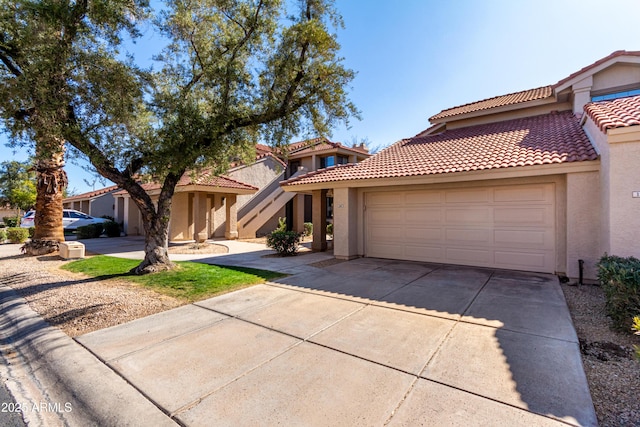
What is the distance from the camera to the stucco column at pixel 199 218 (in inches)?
668

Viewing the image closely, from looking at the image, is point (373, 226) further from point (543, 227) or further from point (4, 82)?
point (4, 82)

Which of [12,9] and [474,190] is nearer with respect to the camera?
[12,9]

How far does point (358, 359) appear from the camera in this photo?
12.0 feet

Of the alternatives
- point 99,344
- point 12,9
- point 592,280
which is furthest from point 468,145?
point 12,9

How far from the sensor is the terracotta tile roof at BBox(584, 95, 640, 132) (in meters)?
6.13

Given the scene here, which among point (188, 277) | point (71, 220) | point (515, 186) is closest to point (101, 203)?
point (71, 220)

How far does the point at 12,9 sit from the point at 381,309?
31.3 ft

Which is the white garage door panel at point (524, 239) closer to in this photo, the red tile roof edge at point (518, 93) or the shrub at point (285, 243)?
the shrub at point (285, 243)

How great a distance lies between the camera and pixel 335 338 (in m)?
4.28

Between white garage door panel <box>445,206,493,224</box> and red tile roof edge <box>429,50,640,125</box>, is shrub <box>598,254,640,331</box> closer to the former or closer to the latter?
white garage door panel <box>445,206,493,224</box>

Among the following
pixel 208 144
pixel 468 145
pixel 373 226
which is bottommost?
pixel 373 226

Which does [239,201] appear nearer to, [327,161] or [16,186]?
[327,161]

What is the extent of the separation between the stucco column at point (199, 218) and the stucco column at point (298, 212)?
575cm

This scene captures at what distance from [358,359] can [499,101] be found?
591 inches
